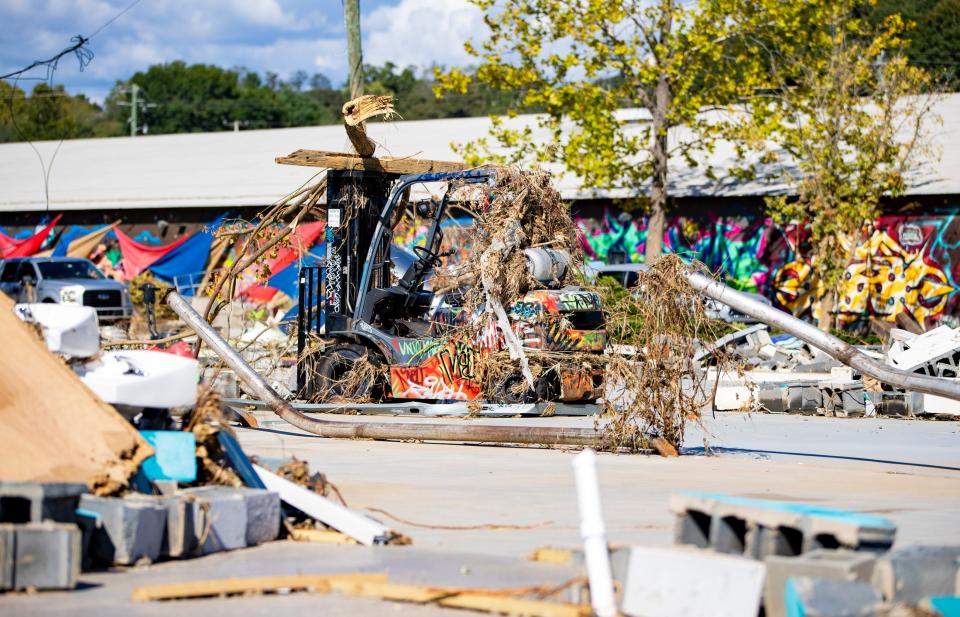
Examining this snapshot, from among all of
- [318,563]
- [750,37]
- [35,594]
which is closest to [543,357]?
[318,563]

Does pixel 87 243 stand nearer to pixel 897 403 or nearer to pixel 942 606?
pixel 897 403

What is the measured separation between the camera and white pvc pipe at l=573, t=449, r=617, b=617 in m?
5.42

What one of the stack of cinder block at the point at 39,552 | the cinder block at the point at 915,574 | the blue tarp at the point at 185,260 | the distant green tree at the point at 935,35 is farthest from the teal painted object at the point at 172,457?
the distant green tree at the point at 935,35

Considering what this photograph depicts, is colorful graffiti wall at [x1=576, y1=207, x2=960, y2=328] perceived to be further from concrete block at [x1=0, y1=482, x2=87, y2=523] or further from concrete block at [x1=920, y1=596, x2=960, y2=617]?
concrete block at [x1=0, y1=482, x2=87, y2=523]

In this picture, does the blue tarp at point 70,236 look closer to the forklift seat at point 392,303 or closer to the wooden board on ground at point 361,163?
the wooden board on ground at point 361,163

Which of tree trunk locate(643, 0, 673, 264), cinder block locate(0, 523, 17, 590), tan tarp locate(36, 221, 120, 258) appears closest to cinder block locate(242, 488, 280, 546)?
cinder block locate(0, 523, 17, 590)

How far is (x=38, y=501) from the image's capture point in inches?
235

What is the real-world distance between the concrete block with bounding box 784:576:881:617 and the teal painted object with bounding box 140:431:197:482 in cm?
380

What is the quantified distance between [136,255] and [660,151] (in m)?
16.5

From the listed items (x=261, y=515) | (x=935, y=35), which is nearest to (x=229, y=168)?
(x=261, y=515)

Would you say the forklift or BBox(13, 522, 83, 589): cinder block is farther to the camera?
the forklift

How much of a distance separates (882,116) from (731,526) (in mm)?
21605

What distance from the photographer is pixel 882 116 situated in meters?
25.7

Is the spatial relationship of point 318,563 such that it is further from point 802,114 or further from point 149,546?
point 802,114
